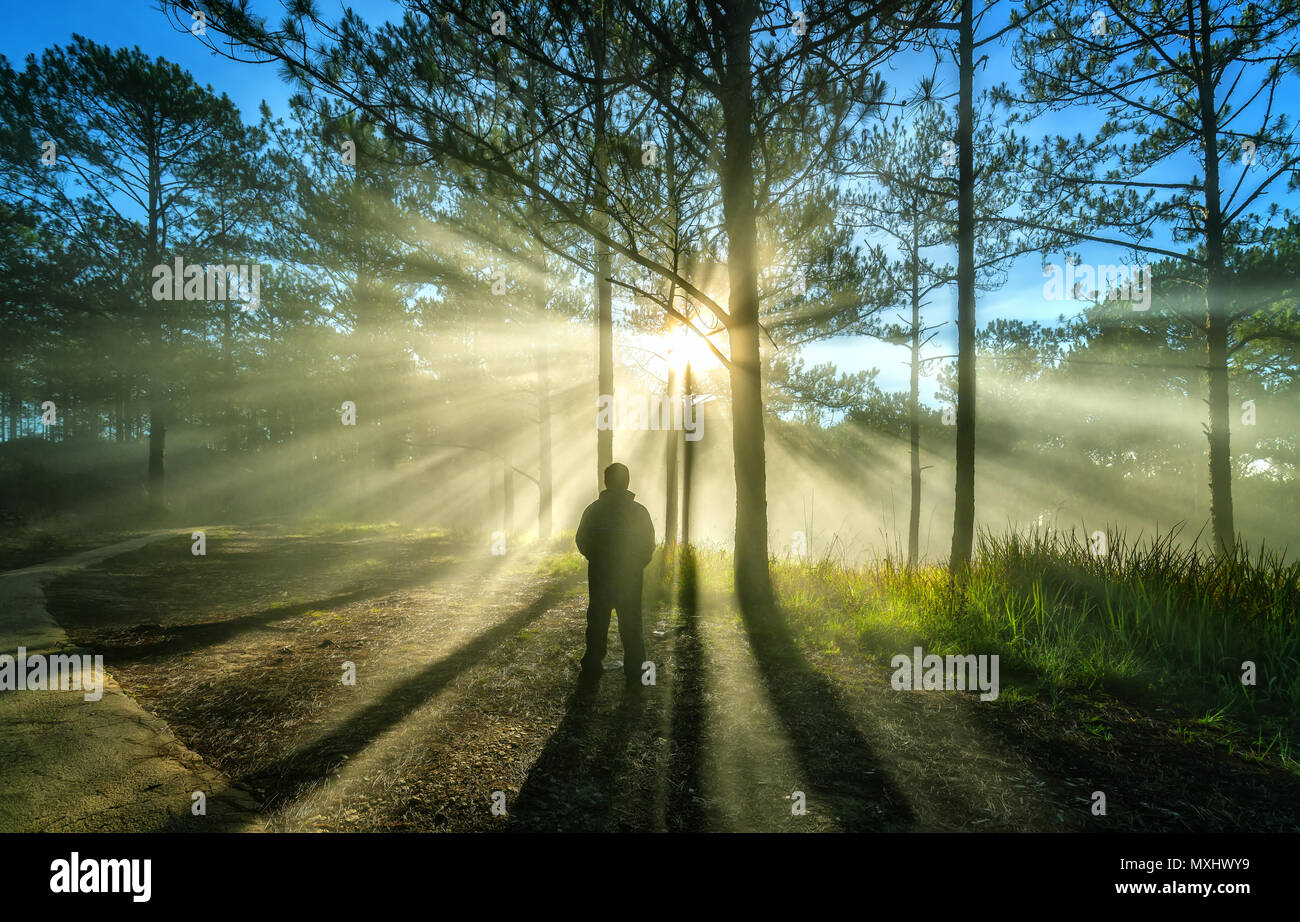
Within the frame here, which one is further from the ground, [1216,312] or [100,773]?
[1216,312]

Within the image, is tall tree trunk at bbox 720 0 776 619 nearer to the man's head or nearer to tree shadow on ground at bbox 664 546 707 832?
tree shadow on ground at bbox 664 546 707 832

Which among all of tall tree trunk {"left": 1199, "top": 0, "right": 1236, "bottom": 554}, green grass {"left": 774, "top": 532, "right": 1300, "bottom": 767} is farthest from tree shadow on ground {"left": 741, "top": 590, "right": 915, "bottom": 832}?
tall tree trunk {"left": 1199, "top": 0, "right": 1236, "bottom": 554}

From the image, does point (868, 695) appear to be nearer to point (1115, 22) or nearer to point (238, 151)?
point (1115, 22)

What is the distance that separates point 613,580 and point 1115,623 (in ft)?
13.2

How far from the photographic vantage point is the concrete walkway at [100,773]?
102 inches

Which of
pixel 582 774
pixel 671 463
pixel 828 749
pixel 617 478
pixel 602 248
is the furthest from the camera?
pixel 671 463

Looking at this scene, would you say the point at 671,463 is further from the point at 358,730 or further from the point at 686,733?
the point at 358,730

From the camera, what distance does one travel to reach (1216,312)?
34.5ft

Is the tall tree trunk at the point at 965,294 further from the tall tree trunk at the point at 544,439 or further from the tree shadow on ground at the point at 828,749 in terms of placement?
the tall tree trunk at the point at 544,439

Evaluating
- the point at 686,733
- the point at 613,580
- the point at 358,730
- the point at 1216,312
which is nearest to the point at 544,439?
the point at 613,580

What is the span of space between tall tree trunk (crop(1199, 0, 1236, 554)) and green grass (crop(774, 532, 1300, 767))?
259 inches

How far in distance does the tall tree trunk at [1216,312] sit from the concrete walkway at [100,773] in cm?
1403

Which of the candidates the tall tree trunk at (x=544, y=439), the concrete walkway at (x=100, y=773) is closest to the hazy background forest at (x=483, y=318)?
the tall tree trunk at (x=544, y=439)

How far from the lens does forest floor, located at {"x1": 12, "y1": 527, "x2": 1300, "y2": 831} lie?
2.74 metres
